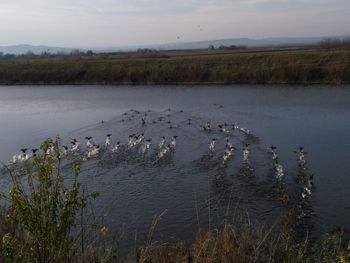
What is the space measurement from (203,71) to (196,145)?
36813 millimetres

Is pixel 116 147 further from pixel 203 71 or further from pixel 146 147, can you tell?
pixel 203 71

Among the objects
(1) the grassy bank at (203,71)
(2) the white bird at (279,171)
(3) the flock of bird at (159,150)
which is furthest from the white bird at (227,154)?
(1) the grassy bank at (203,71)

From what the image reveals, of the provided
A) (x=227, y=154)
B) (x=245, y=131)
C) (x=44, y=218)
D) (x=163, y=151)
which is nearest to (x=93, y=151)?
(x=163, y=151)

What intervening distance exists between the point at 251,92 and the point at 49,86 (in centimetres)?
2981

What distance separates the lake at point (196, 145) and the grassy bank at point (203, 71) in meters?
5.35

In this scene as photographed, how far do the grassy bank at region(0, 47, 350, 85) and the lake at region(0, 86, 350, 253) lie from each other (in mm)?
5354

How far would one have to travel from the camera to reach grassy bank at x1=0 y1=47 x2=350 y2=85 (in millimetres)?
56438

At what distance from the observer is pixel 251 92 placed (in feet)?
163

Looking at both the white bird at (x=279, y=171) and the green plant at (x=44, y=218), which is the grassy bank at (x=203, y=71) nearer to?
the white bird at (x=279, y=171)

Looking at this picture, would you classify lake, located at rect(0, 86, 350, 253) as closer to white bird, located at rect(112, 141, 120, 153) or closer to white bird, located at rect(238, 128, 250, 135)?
white bird, located at rect(238, 128, 250, 135)

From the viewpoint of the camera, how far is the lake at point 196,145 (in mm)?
16938

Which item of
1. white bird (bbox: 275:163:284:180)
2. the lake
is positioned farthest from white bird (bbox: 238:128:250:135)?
white bird (bbox: 275:163:284:180)

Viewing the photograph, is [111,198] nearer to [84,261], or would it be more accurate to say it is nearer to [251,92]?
[84,261]

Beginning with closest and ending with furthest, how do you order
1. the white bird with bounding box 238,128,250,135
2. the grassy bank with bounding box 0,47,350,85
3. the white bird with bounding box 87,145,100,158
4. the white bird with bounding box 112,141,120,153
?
the white bird with bounding box 87,145,100,158
the white bird with bounding box 112,141,120,153
the white bird with bounding box 238,128,250,135
the grassy bank with bounding box 0,47,350,85
